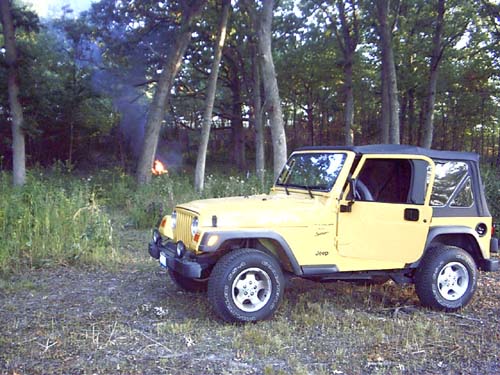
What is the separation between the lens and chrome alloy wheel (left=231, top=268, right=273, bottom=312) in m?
4.91

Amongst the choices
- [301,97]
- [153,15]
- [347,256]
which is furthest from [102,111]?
[347,256]

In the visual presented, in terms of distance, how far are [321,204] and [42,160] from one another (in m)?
21.1

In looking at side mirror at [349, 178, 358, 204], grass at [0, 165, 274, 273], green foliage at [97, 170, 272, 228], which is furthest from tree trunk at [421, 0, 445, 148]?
side mirror at [349, 178, 358, 204]

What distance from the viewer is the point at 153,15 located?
59.3 feet

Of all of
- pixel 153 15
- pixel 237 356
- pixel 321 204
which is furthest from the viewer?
pixel 153 15

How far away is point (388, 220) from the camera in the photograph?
17.8 feet

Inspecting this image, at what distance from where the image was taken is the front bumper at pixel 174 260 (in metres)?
4.79

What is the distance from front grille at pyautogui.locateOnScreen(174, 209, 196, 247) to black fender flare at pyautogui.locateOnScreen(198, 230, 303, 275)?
34cm

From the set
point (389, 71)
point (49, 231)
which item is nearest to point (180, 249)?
point (49, 231)

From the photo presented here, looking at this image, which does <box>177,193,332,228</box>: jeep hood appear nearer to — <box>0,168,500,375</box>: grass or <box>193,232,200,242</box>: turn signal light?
<box>193,232,200,242</box>: turn signal light

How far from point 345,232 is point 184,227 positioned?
5.70ft

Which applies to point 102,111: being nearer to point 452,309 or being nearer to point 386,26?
point 386,26

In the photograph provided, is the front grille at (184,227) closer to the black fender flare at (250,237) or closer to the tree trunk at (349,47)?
the black fender flare at (250,237)

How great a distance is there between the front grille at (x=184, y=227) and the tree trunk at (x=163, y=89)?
10394 mm
